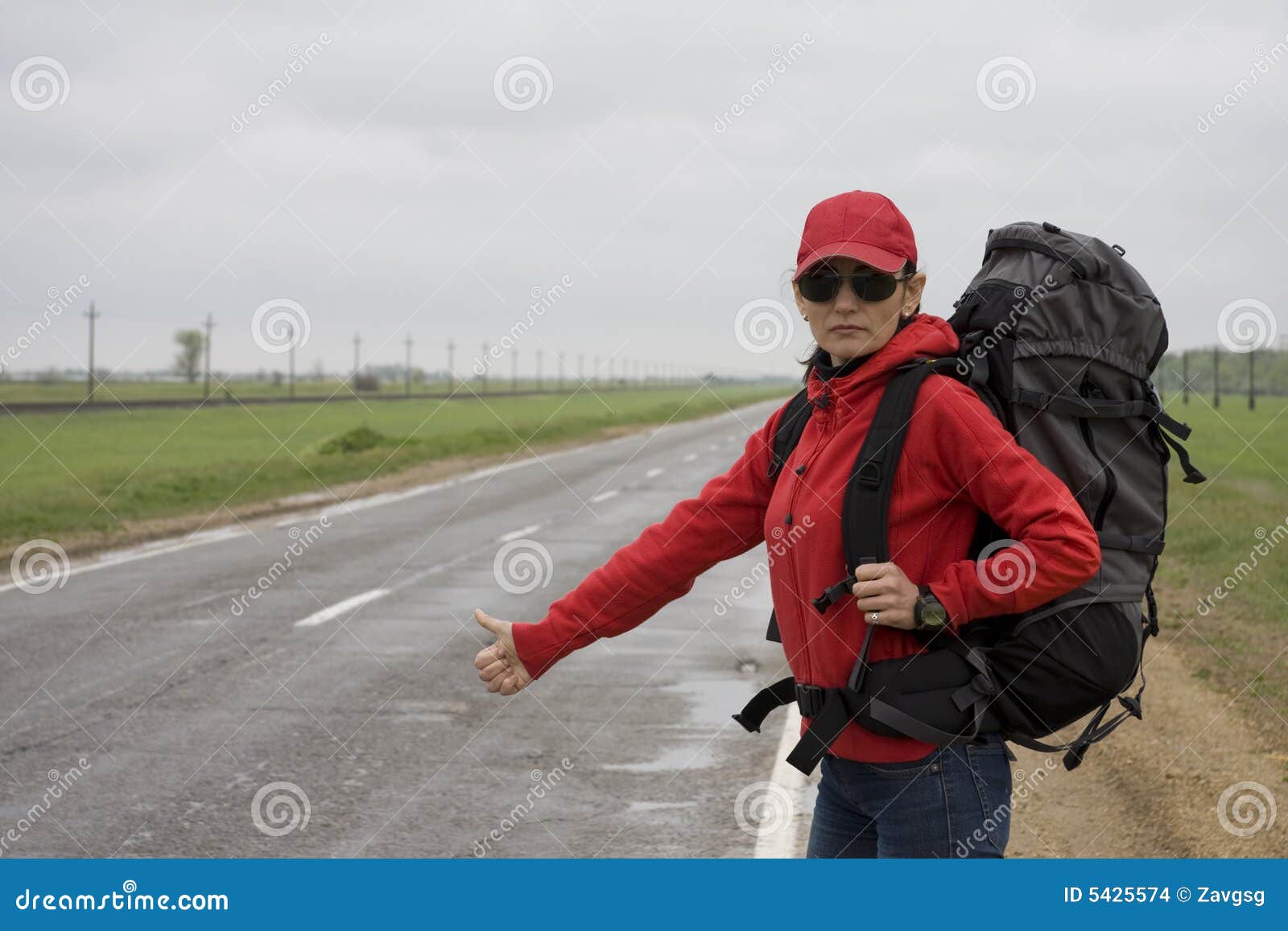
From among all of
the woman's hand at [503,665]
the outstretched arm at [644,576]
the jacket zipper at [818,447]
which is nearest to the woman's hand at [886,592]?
Result: the jacket zipper at [818,447]

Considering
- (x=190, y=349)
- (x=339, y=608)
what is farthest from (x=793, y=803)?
(x=190, y=349)

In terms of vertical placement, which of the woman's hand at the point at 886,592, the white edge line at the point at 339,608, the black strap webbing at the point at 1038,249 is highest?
the black strap webbing at the point at 1038,249

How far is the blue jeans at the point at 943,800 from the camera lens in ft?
8.70

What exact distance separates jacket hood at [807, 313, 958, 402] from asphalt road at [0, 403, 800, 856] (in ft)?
9.98

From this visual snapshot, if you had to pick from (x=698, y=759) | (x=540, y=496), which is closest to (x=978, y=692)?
(x=698, y=759)

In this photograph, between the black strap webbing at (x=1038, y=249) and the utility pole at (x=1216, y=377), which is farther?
the utility pole at (x=1216, y=377)

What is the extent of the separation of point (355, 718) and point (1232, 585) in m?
7.50

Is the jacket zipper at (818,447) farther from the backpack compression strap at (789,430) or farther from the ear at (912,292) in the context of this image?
the ear at (912,292)

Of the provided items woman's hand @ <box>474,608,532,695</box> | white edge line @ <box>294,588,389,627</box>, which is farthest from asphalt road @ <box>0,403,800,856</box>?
woman's hand @ <box>474,608,532,695</box>

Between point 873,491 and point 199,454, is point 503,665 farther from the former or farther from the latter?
point 199,454

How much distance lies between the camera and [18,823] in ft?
18.4

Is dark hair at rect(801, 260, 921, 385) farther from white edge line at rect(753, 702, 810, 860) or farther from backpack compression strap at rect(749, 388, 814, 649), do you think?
white edge line at rect(753, 702, 810, 860)

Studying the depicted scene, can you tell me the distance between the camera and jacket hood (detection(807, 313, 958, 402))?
8.82 feet

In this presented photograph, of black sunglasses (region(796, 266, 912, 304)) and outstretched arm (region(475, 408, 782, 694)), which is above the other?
black sunglasses (region(796, 266, 912, 304))
